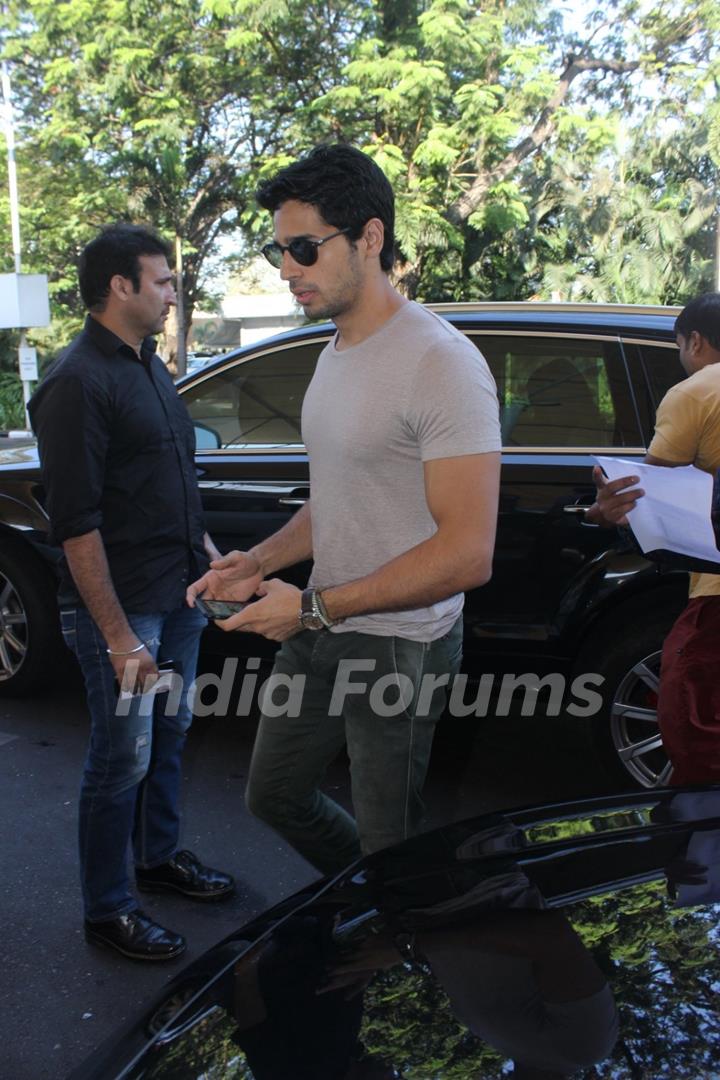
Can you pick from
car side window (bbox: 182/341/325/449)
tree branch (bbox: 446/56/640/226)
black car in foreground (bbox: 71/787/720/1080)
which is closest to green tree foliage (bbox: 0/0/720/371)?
tree branch (bbox: 446/56/640/226)

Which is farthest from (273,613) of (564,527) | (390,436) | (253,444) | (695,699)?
(253,444)

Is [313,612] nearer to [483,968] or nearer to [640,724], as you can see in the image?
[483,968]

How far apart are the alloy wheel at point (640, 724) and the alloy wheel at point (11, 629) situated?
2667mm

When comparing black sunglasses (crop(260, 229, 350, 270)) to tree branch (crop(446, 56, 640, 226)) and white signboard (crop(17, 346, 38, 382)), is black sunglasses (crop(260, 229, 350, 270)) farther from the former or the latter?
white signboard (crop(17, 346, 38, 382))

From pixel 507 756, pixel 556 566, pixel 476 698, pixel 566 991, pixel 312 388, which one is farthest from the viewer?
pixel 507 756

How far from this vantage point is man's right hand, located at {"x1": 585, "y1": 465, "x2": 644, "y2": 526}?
275 centimetres

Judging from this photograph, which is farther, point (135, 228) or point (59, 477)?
point (135, 228)

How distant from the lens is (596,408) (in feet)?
12.9

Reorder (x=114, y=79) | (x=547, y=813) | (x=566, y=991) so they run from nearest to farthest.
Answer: (x=566, y=991) < (x=547, y=813) < (x=114, y=79)

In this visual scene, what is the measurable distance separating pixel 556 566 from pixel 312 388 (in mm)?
1716

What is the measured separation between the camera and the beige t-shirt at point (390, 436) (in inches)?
79.7

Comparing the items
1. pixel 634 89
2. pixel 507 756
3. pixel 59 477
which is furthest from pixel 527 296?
pixel 59 477

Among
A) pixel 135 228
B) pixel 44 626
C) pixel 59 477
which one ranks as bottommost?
pixel 44 626

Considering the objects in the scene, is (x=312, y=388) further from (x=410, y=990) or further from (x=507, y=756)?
(x=507, y=756)
